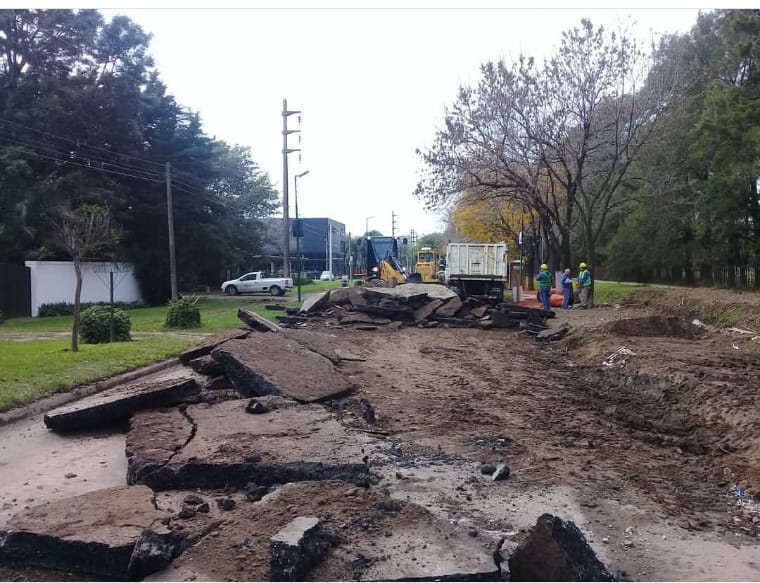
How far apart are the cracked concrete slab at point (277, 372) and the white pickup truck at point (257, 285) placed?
31.7 meters

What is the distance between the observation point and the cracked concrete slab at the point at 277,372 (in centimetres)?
837

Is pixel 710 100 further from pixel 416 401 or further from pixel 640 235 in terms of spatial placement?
pixel 416 401

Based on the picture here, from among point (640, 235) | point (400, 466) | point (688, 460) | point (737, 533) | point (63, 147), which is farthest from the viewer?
point (640, 235)

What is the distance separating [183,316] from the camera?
19.5 meters

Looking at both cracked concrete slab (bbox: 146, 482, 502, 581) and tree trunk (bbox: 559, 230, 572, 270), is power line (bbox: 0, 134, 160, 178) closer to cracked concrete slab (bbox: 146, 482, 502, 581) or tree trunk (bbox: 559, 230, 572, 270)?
tree trunk (bbox: 559, 230, 572, 270)

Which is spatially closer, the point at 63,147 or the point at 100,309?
the point at 100,309

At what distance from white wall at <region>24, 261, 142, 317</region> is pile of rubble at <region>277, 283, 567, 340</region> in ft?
43.0

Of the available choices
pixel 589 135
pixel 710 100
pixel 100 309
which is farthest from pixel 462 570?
pixel 710 100

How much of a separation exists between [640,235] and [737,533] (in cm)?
3583

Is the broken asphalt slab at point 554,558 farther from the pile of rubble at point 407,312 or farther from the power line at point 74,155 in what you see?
the power line at point 74,155

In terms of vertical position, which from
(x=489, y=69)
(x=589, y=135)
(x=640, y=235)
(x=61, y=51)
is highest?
(x=61, y=51)

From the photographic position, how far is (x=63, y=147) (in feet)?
104

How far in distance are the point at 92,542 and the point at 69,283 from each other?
94.7 feet

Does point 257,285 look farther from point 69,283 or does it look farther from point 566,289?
point 566,289
